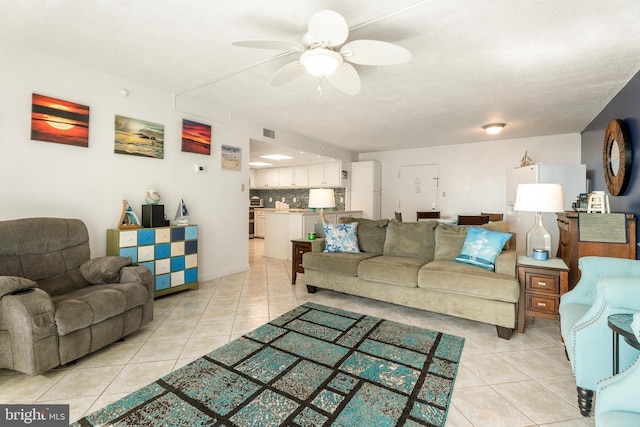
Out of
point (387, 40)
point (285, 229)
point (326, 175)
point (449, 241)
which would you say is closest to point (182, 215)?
point (285, 229)

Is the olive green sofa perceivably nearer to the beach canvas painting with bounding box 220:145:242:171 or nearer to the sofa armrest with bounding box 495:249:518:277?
the sofa armrest with bounding box 495:249:518:277

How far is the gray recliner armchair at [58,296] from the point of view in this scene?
1.75 m

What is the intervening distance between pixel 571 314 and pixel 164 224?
3808mm

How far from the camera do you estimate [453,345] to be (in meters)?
2.32

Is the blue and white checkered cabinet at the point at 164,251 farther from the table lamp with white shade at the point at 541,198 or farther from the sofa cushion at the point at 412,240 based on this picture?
the table lamp with white shade at the point at 541,198

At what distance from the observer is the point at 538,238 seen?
280cm

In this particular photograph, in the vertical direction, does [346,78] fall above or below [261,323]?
above

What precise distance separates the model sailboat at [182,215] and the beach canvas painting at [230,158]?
88 centimetres

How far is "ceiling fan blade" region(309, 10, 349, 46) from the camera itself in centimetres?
169

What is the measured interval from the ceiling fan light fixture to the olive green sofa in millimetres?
1992

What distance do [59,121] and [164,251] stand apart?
5.28 ft

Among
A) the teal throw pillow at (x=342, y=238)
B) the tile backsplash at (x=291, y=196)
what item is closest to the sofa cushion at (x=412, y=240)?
the teal throw pillow at (x=342, y=238)

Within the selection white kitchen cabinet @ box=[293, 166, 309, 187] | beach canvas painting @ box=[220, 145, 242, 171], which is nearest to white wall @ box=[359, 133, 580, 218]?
white kitchen cabinet @ box=[293, 166, 309, 187]

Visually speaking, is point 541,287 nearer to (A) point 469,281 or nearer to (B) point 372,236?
(A) point 469,281
